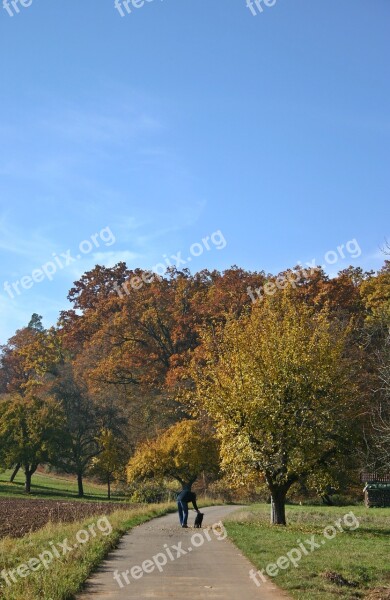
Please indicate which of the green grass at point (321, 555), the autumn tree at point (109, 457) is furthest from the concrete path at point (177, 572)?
the autumn tree at point (109, 457)

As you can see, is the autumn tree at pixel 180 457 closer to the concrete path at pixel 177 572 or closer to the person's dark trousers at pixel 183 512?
the person's dark trousers at pixel 183 512

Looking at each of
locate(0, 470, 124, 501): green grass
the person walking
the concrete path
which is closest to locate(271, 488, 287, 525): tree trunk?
the person walking

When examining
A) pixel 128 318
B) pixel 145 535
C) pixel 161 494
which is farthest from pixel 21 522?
pixel 128 318

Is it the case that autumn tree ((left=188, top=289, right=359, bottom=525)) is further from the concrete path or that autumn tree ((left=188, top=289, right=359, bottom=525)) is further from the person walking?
the concrete path

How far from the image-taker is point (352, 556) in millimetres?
15445

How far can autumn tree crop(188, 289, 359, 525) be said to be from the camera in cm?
2448

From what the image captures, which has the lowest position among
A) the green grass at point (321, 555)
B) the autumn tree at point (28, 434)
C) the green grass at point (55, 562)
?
the green grass at point (321, 555)

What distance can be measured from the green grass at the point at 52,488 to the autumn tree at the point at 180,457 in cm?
1024

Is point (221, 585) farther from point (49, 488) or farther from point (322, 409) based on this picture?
point (49, 488)

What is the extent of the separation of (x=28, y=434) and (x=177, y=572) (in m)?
50.2

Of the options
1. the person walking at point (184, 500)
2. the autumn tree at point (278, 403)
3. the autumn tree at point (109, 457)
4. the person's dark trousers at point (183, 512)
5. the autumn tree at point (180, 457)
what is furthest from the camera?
the autumn tree at point (109, 457)

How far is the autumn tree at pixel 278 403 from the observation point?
24.5 meters

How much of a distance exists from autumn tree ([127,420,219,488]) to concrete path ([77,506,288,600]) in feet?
92.0

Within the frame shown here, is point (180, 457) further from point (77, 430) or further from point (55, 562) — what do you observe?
point (55, 562)
